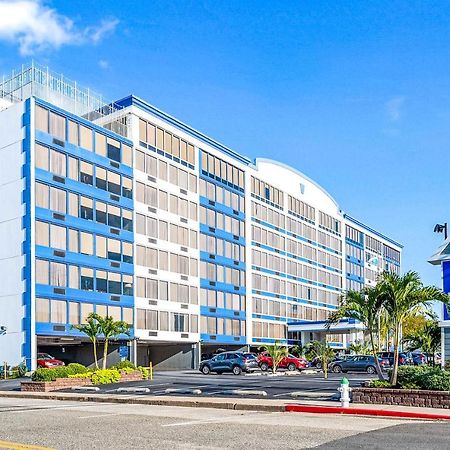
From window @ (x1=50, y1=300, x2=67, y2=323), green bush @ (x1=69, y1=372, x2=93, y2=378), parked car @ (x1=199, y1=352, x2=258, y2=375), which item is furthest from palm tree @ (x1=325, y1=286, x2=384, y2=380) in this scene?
window @ (x1=50, y1=300, x2=67, y2=323)

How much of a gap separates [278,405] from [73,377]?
14534 millimetres

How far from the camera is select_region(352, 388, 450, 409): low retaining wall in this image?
19516 millimetres

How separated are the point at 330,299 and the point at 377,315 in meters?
72.4

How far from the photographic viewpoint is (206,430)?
14.6 metres

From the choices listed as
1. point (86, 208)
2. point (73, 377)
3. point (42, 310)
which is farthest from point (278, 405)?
point (86, 208)

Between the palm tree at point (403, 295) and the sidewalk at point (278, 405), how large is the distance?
2991 millimetres

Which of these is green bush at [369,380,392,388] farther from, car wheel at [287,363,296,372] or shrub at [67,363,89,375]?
car wheel at [287,363,296,372]

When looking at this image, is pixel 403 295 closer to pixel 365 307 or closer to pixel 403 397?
pixel 365 307

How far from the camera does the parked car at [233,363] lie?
45406 millimetres

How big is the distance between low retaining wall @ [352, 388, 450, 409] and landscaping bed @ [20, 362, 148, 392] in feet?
49.1

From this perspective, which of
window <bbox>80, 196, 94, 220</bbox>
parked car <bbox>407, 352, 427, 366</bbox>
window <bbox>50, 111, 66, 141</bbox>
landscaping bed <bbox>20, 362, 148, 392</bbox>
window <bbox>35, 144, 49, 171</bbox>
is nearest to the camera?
landscaping bed <bbox>20, 362, 148, 392</bbox>

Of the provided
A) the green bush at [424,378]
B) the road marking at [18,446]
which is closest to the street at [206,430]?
the road marking at [18,446]

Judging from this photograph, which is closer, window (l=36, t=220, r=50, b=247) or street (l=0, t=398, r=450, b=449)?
street (l=0, t=398, r=450, b=449)

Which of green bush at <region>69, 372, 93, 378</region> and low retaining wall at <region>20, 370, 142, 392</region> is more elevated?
green bush at <region>69, 372, 93, 378</region>
